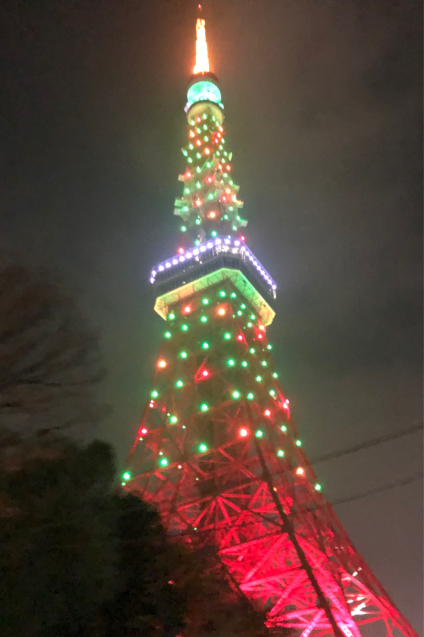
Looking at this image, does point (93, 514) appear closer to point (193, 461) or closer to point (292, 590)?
point (292, 590)

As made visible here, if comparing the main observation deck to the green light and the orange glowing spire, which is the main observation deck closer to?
the green light

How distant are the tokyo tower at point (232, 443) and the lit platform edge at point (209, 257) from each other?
61 millimetres

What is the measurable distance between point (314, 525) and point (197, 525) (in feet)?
11.2

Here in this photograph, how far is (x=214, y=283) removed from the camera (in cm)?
2148

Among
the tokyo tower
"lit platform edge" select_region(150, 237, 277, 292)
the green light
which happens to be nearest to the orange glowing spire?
the green light

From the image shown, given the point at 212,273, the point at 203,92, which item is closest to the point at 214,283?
the point at 212,273

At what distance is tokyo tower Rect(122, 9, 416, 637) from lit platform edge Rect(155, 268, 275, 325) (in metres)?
0.05

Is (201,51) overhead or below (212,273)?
overhead

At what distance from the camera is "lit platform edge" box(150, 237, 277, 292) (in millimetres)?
21578

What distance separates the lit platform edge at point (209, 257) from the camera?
21578mm

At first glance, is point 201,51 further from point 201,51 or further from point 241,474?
point 241,474

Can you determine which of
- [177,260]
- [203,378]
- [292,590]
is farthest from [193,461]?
[177,260]

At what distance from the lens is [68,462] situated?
23.4 ft

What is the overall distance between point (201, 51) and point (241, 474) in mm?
30785
